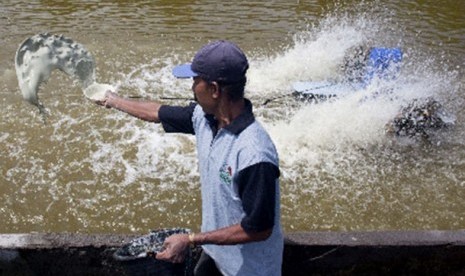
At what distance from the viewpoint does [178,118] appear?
281cm

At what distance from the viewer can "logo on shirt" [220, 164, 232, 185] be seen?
2.28 metres

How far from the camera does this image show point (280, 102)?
316 inches

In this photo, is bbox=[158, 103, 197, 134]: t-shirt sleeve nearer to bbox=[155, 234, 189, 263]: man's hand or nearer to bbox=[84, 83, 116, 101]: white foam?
bbox=[84, 83, 116, 101]: white foam

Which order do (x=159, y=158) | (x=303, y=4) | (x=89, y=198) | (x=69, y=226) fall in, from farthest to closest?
1. (x=303, y=4)
2. (x=159, y=158)
3. (x=89, y=198)
4. (x=69, y=226)

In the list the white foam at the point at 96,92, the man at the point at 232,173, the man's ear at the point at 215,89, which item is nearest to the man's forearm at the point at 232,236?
the man at the point at 232,173

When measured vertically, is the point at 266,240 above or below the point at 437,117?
above

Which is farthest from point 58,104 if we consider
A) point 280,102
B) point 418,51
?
point 418,51

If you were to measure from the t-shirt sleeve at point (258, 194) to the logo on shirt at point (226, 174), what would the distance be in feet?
0.22

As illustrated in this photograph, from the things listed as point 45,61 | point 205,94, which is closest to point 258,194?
point 205,94

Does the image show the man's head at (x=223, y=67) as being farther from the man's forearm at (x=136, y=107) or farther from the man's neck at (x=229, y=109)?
the man's forearm at (x=136, y=107)

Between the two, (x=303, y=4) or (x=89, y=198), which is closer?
(x=89, y=198)

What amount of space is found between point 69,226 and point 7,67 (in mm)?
4940

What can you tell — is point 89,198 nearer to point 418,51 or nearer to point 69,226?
point 69,226

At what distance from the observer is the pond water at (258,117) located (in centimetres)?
554
